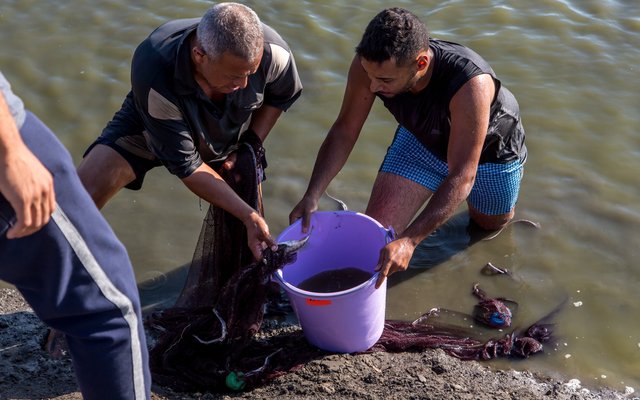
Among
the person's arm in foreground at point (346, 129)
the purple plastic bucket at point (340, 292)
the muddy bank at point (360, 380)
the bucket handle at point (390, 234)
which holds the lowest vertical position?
the muddy bank at point (360, 380)

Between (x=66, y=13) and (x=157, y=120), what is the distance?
3786 millimetres

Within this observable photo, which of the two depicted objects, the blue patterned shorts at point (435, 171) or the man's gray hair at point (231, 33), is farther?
the blue patterned shorts at point (435, 171)

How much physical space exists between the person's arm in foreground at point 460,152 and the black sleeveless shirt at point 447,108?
8 cm

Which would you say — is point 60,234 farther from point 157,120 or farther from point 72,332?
point 157,120

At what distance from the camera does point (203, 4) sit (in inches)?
269

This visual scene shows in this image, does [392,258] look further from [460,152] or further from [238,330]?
[238,330]

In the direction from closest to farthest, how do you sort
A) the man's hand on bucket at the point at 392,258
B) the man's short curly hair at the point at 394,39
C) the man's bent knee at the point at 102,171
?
1. the man's hand on bucket at the point at 392,258
2. the man's short curly hair at the point at 394,39
3. the man's bent knee at the point at 102,171

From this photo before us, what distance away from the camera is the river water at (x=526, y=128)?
435cm

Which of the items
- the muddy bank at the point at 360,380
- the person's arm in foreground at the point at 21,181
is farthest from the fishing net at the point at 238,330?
the person's arm in foreground at the point at 21,181

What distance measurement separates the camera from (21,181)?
215cm

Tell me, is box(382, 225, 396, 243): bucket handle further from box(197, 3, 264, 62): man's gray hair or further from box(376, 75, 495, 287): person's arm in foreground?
box(197, 3, 264, 62): man's gray hair

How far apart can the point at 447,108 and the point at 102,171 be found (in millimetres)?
1823

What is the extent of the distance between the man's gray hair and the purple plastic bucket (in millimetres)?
917

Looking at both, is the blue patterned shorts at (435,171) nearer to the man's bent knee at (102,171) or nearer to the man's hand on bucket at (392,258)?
the man's hand on bucket at (392,258)
